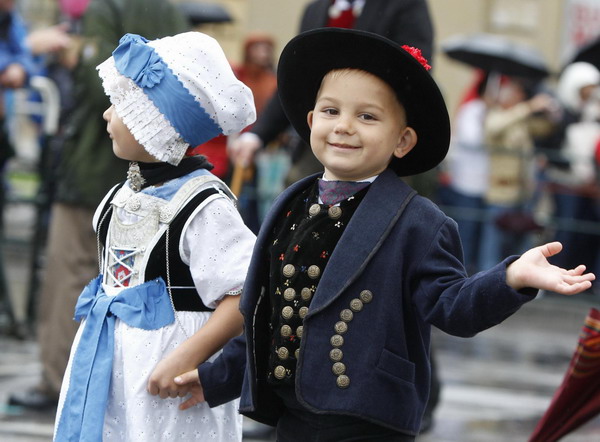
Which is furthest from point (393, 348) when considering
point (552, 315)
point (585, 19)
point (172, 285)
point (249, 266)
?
point (585, 19)

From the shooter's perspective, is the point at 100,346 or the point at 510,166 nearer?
the point at 100,346

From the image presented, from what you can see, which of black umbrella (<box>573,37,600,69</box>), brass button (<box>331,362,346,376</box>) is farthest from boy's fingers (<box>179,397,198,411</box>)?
black umbrella (<box>573,37,600,69</box>)

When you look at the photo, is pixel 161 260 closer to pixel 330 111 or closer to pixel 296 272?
pixel 296 272

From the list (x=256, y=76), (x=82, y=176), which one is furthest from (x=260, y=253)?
(x=256, y=76)

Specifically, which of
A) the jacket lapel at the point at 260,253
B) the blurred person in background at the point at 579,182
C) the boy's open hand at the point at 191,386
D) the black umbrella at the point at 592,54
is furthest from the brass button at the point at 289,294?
the blurred person in background at the point at 579,182

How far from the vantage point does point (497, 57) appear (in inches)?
520

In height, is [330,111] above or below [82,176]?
above

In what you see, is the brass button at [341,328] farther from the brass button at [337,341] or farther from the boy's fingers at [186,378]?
the boy's fingers at [186,378]

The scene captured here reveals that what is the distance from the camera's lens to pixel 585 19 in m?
22.8

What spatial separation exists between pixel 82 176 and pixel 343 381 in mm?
3372

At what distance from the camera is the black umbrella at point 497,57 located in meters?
13.1

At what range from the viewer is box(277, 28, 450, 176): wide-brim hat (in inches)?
132

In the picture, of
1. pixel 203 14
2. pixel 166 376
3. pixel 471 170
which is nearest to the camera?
pixel 166 376

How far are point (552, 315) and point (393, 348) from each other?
29.3 feet
